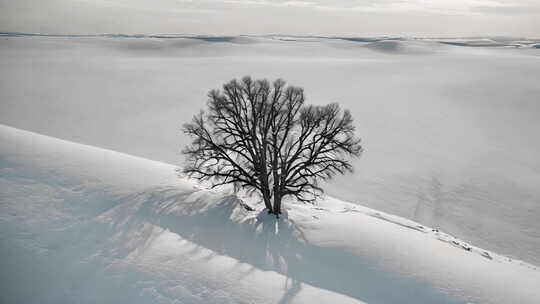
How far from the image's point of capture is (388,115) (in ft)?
147

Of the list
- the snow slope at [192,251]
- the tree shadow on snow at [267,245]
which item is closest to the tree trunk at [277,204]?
the tree shadow on snow at [267,245]

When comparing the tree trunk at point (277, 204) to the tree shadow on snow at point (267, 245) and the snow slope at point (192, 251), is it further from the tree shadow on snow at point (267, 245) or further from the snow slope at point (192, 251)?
the snow slope at point (192, 251)

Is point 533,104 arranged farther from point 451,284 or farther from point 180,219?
point 180,219

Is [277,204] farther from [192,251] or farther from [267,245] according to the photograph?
[192,251]

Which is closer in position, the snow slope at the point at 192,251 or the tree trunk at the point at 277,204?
the snow slope at the point at 192,251

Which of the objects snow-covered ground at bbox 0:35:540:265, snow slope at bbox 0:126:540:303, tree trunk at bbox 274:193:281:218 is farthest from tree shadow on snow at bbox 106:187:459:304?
snow-covered ground at bbox 0:35:540:265

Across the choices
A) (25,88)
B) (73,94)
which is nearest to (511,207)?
(73,94)

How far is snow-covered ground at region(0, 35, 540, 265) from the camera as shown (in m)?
23.6

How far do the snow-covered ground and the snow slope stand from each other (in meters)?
6.98

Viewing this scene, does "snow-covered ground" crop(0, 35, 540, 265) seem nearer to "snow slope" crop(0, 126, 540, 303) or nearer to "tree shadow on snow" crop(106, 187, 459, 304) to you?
"snow slope" crop(0, 126, 540, 303)

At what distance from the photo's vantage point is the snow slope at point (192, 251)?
379 inches

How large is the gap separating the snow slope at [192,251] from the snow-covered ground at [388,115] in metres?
6.98

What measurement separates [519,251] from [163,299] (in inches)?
789

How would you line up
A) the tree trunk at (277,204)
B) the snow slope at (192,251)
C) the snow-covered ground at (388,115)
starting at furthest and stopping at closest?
the snow-covered ground at (388,115)
the tree trunk at (277,204)
the snow slope at (192,251)
